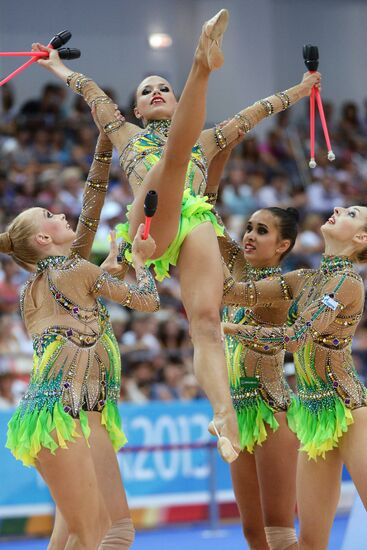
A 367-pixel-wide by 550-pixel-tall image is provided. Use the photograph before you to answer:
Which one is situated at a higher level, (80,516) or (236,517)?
(80,516)

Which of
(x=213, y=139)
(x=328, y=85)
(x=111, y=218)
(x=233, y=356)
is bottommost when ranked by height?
(x=233, y=356)

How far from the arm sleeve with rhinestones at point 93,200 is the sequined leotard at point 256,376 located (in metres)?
0.79

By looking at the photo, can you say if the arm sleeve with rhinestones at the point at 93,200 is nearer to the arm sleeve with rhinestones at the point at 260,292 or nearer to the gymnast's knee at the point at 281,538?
the arm sleeve with rhinestones at the point at 260,292

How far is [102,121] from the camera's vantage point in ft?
14.0

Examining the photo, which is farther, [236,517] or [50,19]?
[50,19]

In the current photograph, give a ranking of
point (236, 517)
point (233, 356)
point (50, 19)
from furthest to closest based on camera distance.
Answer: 1. point (50, 19)
2. point (236, 517)
3. point (233, 356)

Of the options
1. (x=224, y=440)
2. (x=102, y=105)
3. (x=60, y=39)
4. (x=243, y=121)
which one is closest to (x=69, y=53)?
(x=60, y=39)

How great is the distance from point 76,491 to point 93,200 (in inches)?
58.0

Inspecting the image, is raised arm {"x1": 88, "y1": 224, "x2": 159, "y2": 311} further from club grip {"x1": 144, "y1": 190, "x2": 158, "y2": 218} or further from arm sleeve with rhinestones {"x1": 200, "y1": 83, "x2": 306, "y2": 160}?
arm sleeve with rhinestones {"x1": 200, "y1": 83, "x2": 306, "y2": 160}

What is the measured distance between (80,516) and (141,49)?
1002cm

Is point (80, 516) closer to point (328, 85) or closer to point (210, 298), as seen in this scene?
point (210, 298)

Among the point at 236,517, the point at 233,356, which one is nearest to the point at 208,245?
the point at 233,356

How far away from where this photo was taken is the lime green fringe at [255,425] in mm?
4621

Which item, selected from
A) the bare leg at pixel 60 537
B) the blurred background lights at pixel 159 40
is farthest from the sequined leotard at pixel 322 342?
the blurred background lights at pixel 159 40
